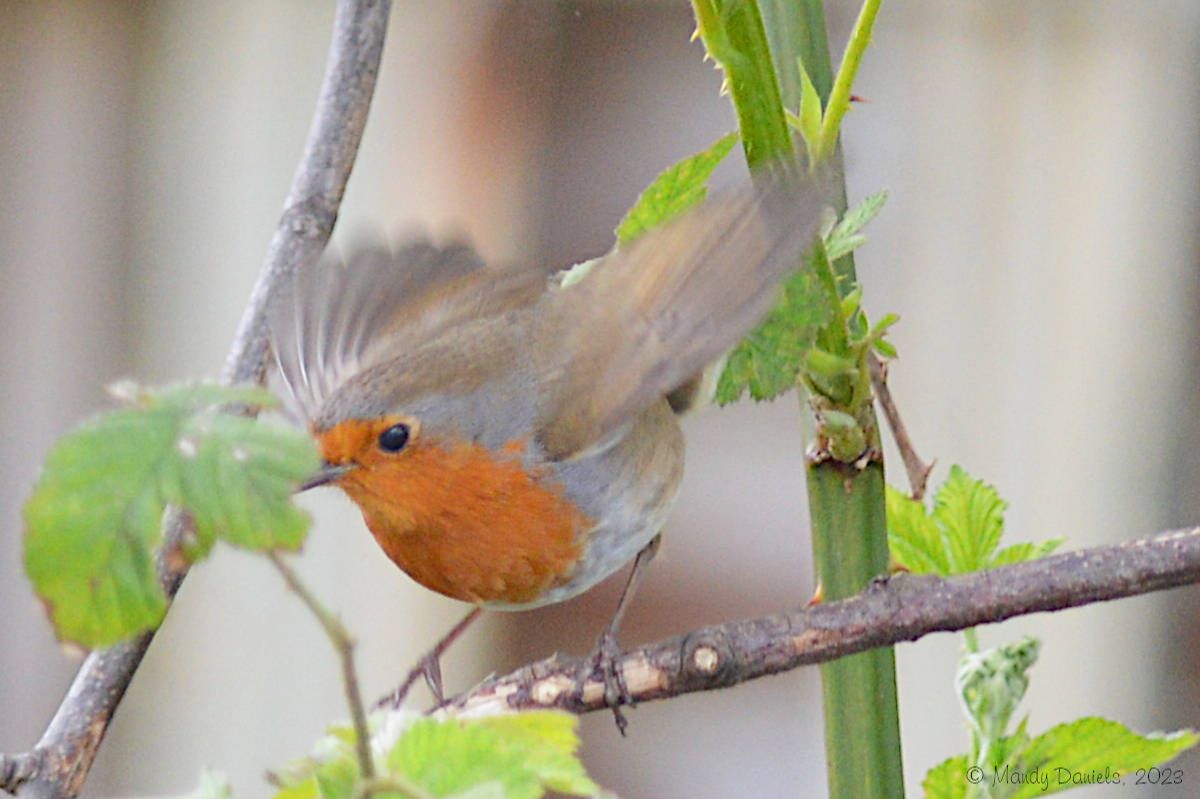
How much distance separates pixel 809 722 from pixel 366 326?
1.53m

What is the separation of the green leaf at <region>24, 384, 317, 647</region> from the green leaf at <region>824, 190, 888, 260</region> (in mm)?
450

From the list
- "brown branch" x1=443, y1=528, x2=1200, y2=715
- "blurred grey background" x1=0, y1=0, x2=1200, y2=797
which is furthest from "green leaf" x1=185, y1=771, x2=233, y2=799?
"blurred grey background" x1=0, y1=0, x2=1200, y2=797

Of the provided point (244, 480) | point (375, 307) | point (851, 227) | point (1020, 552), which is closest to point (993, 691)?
point (1020, 552)

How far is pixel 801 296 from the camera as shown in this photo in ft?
2.85

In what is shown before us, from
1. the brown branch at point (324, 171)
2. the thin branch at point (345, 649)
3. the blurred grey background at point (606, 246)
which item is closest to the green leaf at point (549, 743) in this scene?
the thin branch at point (345, 649)

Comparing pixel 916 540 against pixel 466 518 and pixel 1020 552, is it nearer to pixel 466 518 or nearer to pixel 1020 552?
pixel 1020 552

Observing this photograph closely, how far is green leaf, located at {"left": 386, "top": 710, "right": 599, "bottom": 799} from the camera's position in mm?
498

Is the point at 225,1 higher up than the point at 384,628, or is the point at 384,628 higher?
the point at 225,1

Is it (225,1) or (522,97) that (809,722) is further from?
(225,1)

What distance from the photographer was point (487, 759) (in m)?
0.51

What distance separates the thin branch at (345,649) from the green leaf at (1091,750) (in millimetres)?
509

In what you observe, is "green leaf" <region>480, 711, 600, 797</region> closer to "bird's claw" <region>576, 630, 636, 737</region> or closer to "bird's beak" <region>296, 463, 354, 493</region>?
"bird's claw" <region>576, 630, 636, 737</region>

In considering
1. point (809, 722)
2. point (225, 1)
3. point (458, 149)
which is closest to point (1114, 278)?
point (809, 722)

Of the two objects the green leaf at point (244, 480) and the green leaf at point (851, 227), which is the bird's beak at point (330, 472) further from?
the green leaf at point (244, 480)
